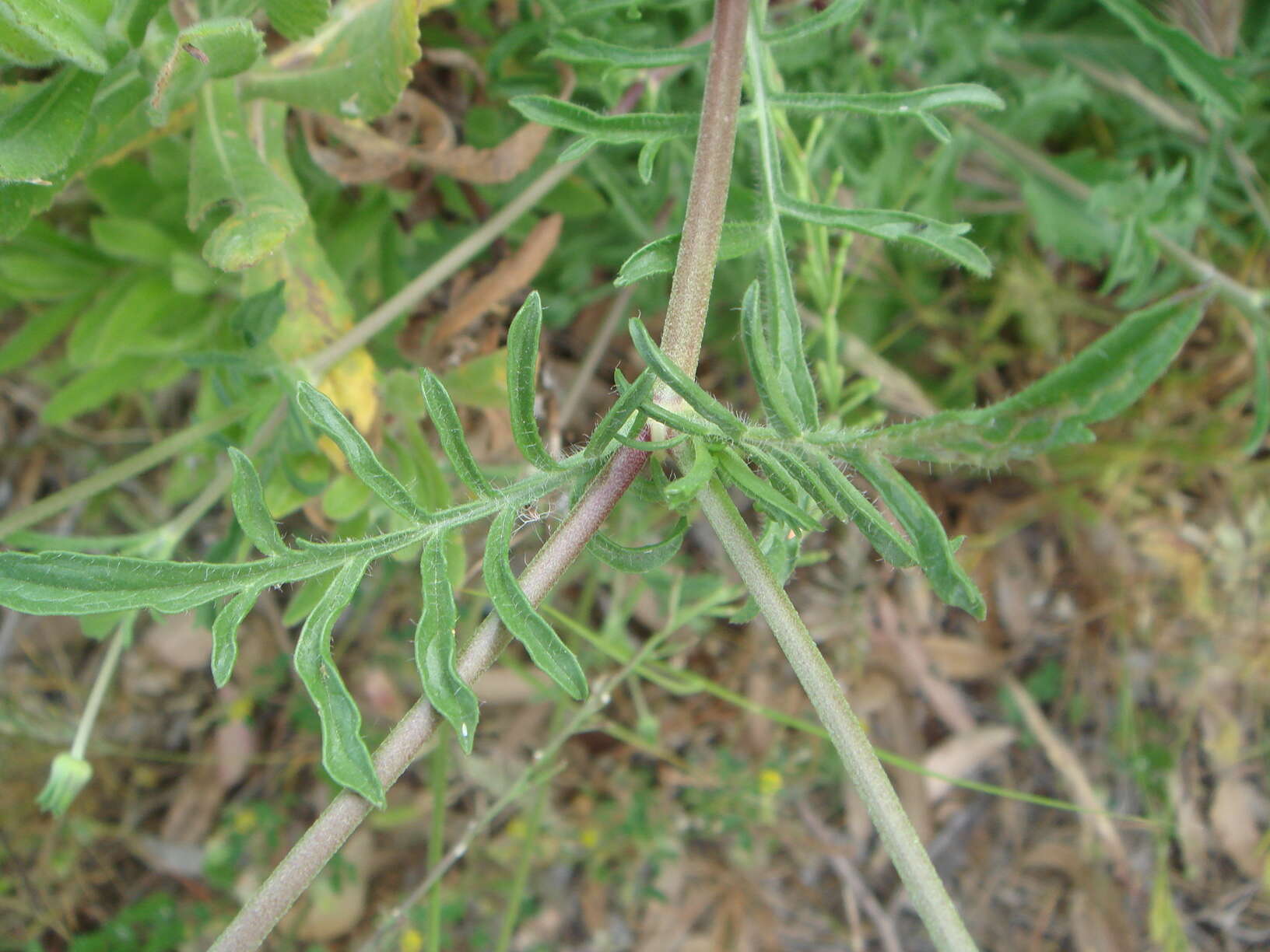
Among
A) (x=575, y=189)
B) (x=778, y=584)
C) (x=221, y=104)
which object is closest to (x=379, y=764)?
(x=778, y=584)

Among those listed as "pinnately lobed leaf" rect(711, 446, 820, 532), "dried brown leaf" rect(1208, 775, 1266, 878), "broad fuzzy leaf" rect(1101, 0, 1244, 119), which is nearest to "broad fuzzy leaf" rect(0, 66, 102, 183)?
"pinnately lobed leaf" rect(711, 446, 820, 532)

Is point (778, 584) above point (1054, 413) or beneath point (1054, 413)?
beneath

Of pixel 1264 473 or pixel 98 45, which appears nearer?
pixel 98 45

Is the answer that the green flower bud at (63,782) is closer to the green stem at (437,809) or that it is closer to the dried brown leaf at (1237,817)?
the green stem at (437,809)

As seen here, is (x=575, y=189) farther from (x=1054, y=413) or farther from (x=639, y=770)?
(x=639, y=770)

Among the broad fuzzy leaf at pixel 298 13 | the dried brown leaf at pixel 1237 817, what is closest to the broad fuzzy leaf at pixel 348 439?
the broad fuzzy leaf at pixel 298 13

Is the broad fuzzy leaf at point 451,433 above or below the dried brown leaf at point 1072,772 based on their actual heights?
above

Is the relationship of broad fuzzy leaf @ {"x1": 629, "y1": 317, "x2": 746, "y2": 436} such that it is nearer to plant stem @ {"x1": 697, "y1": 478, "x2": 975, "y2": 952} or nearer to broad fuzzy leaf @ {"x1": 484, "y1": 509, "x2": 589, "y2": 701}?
plant stem @ {"x1": 697, "y1": 478, "x2": 975, "y2": 952}
